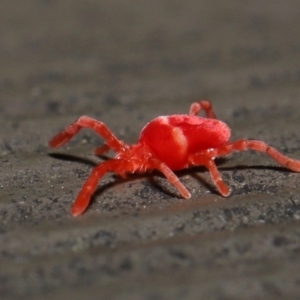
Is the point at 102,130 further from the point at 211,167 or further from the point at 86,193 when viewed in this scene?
the point at 211,167

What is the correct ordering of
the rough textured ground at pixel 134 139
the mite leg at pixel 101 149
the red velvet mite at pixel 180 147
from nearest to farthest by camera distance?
the rough textured ground at pixel 134 139, the red velvet mite at pixel 180 147, the mite leg at pixel 101 149

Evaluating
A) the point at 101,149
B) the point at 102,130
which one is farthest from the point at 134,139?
the point at 102,130

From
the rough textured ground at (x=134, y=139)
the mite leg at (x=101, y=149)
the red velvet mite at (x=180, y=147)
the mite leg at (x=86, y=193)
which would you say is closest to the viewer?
the rough textured ground at (x=134, y=139)

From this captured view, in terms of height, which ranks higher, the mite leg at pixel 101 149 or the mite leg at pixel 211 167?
the mite leg at pixel 211 167

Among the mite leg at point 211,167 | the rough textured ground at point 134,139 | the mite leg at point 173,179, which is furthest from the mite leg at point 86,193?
the mite leg at point 211,167

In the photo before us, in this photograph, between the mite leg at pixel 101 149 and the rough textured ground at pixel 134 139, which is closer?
the rough textured ground at pixel 134 139

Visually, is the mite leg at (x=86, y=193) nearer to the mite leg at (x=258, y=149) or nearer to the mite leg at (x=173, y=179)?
the mite leg at (x=173, y=179)

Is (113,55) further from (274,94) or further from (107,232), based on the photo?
(107,232)
